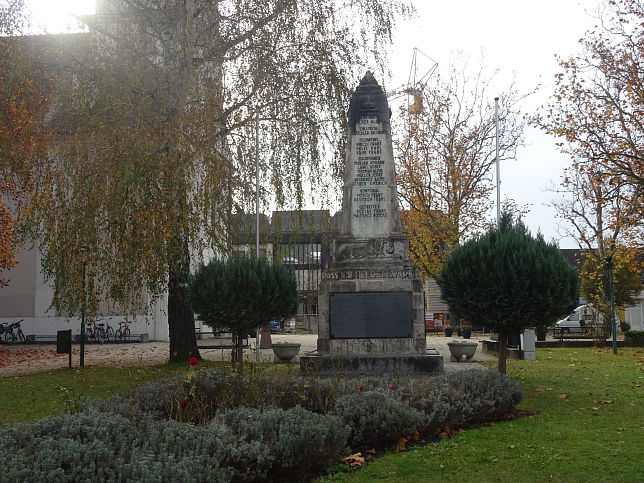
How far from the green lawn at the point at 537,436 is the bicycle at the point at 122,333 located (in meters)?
16.0

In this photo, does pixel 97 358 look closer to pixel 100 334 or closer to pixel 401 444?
pixel 100 334

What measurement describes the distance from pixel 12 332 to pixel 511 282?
26.9 metres

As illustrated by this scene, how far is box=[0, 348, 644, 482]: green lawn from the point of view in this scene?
5953 mm

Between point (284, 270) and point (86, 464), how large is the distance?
31.4ft

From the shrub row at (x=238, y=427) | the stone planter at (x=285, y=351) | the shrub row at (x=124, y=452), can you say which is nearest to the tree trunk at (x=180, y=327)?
the stone planter at (x=285, y=351)

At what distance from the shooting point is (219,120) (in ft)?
47.2

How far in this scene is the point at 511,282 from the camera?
10.6m

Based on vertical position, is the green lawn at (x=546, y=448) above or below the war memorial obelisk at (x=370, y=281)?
below

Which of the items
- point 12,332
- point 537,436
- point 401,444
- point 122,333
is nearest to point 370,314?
point 537,436

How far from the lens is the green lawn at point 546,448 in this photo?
5.90 meters

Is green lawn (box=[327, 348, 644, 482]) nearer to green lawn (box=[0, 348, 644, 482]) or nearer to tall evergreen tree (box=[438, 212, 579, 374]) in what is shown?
green lawn (box=[0, 348, 644, 482])

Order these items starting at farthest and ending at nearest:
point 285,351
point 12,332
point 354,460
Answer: point 12,332, point 285,351, point 354,460

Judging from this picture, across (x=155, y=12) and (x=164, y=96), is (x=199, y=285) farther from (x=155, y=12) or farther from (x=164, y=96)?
(x=155, y=12)

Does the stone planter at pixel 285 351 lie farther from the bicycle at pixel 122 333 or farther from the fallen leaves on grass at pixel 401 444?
the bicycle at pixel 122 333
